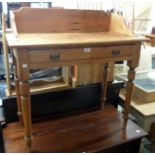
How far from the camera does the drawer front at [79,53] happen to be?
38.5 inches

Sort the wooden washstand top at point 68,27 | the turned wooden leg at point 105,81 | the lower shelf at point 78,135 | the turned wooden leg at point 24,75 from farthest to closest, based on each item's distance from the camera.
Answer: the turned wooden leg at point 105,81, the lower shelf at point 78,135, the wooden washstand top at point 68,27, the turned wooden leg at point 24,75

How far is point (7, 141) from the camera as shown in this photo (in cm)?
123

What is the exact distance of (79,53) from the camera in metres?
1.06

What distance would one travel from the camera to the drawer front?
0.98 m

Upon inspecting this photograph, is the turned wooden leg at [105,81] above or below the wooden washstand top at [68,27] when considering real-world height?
below

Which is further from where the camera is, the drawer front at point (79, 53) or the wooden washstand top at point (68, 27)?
the wooden washstand top at point (68, 27)

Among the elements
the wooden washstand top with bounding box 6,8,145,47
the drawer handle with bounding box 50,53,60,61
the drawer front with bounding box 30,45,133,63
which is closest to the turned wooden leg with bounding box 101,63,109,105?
the wooden washstand top with bounding box 6,8,145,47

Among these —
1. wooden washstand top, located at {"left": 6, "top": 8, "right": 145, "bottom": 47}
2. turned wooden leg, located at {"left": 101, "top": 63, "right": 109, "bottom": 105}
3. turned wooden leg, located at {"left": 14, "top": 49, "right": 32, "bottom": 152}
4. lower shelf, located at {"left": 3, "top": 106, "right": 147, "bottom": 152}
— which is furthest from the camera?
turned wooden leg, located at {"left": 101, "top": 63, "right": 109, "bottom": 105}

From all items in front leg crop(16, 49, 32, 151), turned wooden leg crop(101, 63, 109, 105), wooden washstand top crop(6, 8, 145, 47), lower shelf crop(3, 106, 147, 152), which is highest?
wooden washstand top crop(6, 8, 145, 47)

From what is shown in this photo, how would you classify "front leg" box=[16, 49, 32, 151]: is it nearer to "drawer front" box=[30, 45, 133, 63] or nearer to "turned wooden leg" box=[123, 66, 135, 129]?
"drawer front" box=[30, 45, 133, 63]

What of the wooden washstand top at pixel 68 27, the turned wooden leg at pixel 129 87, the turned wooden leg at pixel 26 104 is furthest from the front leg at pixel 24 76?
the turned wooden leg at pixel 129 87

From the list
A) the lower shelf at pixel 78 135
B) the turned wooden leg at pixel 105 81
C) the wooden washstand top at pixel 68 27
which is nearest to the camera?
the wooden washstand top at pixel 68 27

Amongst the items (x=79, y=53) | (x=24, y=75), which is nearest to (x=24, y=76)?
(x=24, y=75)

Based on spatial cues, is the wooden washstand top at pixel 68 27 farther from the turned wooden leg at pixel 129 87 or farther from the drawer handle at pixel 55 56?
the turned wooden leg at pixel 129 87
